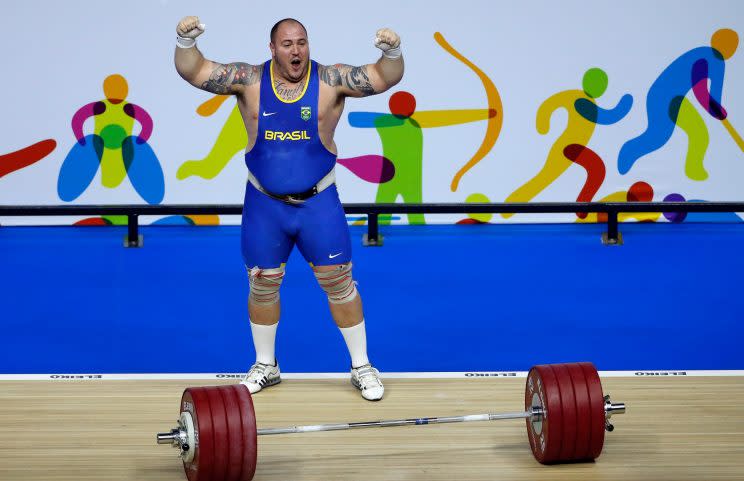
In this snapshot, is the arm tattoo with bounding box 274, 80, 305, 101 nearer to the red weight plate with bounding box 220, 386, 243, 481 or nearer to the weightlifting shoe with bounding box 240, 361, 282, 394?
the weightlifting shoe with bounding box 240, 361, 282, 394

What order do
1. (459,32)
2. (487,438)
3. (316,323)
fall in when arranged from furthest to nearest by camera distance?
(459,32) < (316,323) < (487,438)

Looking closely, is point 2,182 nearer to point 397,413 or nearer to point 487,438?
point 397,413

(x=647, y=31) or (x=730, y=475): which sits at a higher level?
(x=647, y=31)

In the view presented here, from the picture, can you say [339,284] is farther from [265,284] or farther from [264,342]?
[264,342]

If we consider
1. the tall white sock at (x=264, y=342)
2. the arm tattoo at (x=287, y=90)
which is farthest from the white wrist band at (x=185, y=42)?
the tall white sock at (x=264, y=342)

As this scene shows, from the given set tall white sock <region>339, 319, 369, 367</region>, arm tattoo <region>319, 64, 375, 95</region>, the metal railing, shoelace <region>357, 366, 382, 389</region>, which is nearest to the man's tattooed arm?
arm tattoo <region>319, 64, 375, 95</region>

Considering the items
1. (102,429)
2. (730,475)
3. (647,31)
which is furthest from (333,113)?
(647,31)

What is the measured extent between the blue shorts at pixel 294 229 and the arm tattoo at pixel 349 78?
369 mm

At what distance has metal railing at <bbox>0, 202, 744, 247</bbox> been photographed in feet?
19.7

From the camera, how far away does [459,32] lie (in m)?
6.27

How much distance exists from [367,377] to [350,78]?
1.09 m

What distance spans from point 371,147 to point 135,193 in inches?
54.4

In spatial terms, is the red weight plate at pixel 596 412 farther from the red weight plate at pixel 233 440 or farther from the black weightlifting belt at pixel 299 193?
the black weightlifting belt at pixel 299 193

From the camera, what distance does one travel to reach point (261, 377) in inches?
162
